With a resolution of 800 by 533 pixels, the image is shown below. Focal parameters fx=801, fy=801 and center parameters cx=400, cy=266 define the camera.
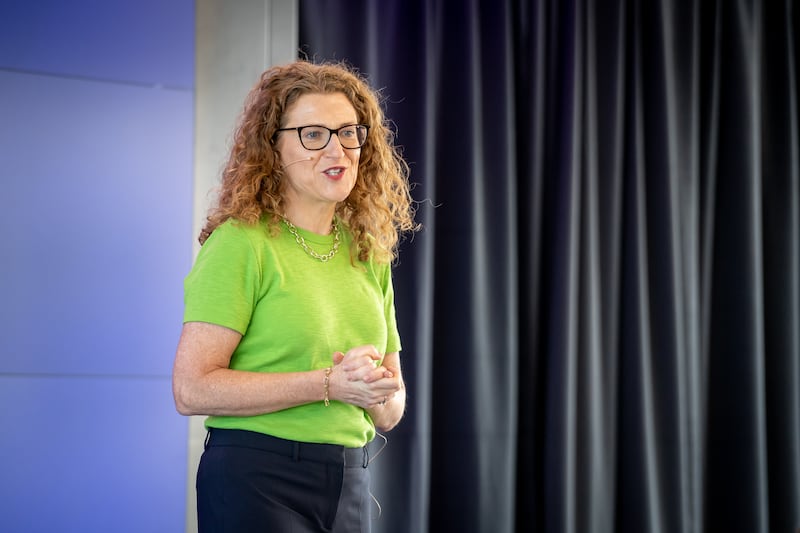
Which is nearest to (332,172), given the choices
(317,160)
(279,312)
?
(317,160)

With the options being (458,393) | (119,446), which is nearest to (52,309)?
(119,446)

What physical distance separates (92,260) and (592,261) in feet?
5.37

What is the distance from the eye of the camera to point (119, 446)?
224 centimetres

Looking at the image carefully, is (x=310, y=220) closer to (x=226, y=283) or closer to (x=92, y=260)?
(x=226, y=283)

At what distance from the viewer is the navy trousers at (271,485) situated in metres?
1.27

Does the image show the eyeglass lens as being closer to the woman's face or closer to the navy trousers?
the woman's face

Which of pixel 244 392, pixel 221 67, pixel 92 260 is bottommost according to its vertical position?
pixel 244 392

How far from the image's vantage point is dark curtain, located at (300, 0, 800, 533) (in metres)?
2.67

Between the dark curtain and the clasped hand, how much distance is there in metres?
1.33

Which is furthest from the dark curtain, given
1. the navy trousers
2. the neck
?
the navy trousers

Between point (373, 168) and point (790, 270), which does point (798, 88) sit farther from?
point (373, 168)

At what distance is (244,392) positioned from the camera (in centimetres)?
127

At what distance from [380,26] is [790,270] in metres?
1.80

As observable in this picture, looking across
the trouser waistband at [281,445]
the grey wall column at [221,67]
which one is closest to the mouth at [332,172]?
the trouser waistband at [281,445]
